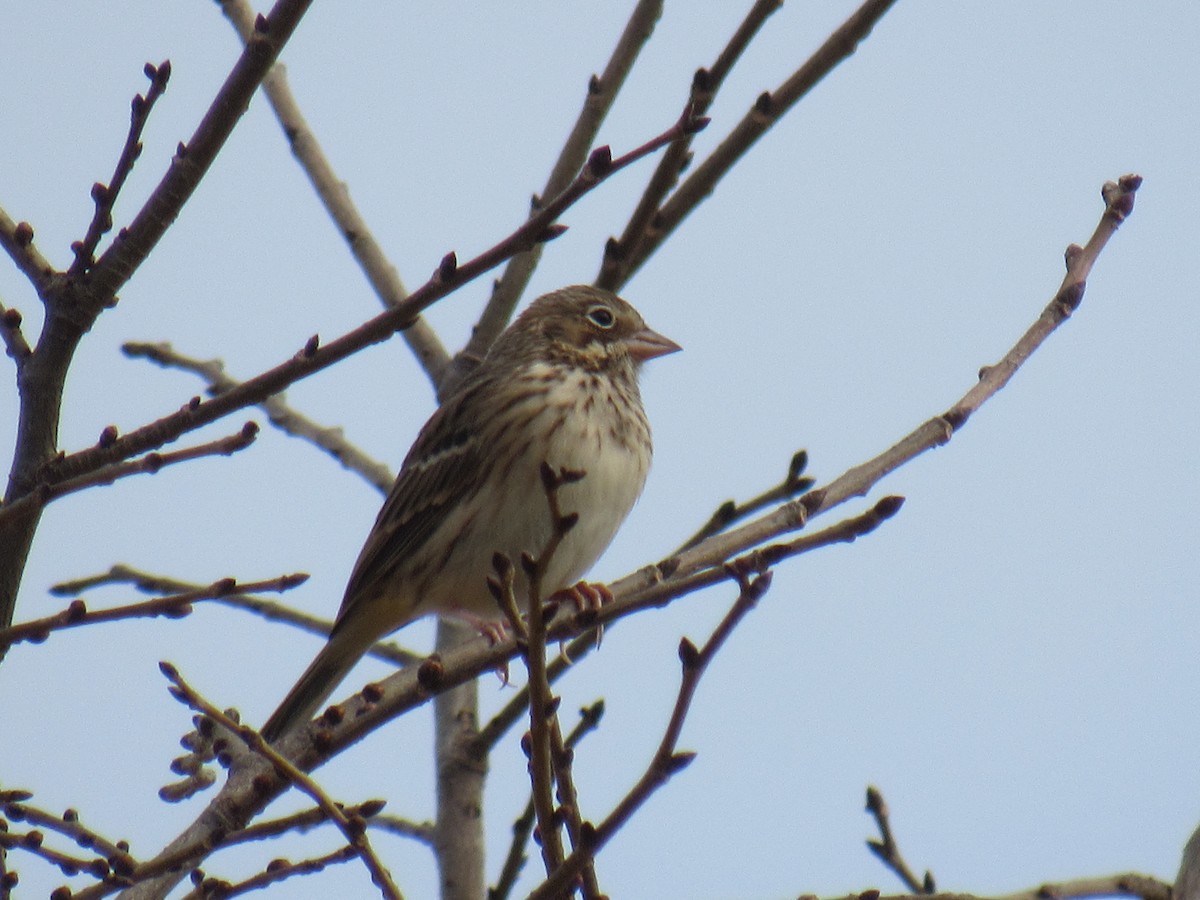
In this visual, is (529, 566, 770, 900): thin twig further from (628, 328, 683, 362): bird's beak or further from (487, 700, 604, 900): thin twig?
(628, 328, 683, 362): bird's beak

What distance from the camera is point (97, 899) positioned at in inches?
126

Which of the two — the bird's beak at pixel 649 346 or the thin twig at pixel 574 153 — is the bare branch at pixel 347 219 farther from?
the bird's beak at pixel 649 346

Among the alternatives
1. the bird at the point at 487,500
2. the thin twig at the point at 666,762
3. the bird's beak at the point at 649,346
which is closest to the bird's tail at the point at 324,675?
the bird at the point at 487,500

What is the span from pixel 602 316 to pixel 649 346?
1.02ft

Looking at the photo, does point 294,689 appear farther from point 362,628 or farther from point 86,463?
point 86,463

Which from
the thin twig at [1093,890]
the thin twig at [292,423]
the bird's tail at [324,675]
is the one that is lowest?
the thin twig at [1093,890]

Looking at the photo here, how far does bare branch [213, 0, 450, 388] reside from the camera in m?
7.04

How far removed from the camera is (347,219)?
7215 mm

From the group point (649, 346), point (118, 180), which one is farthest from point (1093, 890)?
point (649, 346)

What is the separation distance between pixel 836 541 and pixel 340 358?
1046 mm

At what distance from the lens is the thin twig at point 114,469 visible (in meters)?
3.08

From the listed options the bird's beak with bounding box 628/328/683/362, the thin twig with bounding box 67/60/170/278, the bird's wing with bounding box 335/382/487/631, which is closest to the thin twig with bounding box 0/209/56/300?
the thin twig with bounding box 67/60/170/278

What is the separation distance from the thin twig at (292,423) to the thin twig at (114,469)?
11.4 feet

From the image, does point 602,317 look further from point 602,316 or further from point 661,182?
point 661,182
